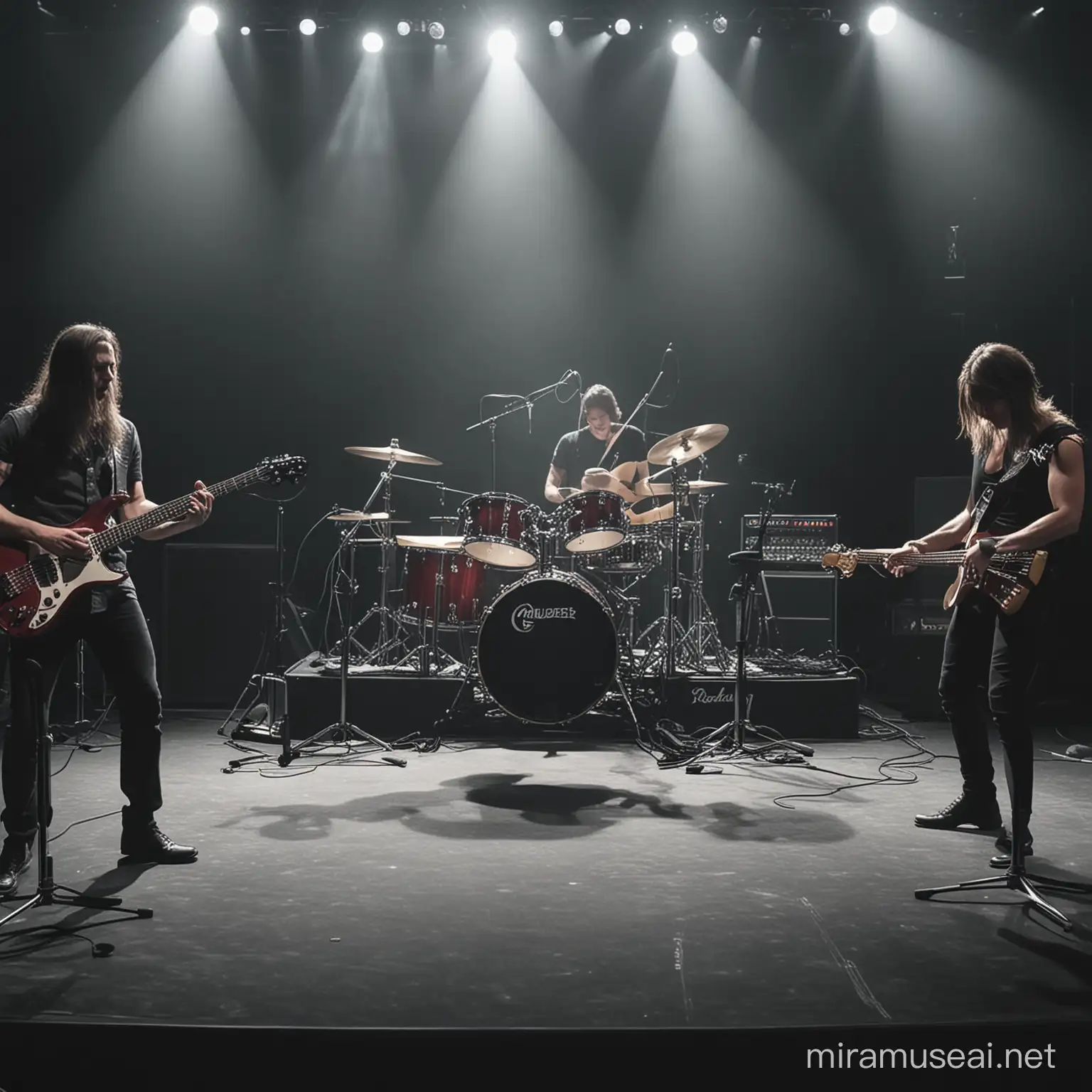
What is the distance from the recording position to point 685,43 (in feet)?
28.9

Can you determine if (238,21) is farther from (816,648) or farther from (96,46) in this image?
(816,648)

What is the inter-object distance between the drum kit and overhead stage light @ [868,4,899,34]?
3847 mm

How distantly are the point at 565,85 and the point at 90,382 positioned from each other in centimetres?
638

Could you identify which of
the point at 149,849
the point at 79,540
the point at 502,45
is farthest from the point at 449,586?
the point at 502,45

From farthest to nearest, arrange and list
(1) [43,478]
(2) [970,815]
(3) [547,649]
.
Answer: (3) [547,649] → (2) [970,815] → (1) [43,478]

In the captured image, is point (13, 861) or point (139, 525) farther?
point (139, 525)

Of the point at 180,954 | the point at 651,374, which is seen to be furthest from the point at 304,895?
the point at 651,374

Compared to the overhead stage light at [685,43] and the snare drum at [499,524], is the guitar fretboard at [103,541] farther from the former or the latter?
the overhead stage light at [685,43]

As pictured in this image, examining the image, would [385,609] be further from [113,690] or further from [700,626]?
[113,690]

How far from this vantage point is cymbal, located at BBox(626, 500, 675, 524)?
6633 millimetres

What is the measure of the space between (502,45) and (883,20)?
311 cm

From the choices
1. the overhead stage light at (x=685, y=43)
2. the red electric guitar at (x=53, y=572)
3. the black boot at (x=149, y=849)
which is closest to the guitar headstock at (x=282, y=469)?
the red electric guitar at (x=53, y=572)

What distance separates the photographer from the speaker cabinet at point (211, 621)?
322 inches

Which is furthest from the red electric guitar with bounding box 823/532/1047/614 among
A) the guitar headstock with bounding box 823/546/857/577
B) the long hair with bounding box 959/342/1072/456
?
the guitar headstock with bounding box 823/546/857/577
